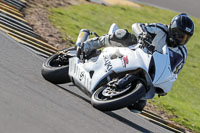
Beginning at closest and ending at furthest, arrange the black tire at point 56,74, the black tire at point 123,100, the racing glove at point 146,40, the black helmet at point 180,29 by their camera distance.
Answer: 1. the black tire at point 123,100
2. the racing glove at point 146,40
3. the black helmet at point 180,29
4. the black tire at point 56,74

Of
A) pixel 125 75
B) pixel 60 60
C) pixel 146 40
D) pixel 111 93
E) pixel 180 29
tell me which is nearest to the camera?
pixel 111 93

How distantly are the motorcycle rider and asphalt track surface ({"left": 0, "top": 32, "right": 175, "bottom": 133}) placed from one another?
28.7 inches

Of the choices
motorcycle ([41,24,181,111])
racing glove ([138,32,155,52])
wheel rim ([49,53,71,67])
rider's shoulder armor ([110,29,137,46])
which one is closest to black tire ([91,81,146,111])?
motorcycle ([41,24,181,111])

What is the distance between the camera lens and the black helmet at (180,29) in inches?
281

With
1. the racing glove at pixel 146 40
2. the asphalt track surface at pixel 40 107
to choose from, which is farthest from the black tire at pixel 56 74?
the racing glove at pixel 146 40

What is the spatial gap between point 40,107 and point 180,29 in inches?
102

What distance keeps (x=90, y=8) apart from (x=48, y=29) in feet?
16.8

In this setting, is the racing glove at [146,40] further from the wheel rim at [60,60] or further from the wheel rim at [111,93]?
the wheel rim at [60,60]

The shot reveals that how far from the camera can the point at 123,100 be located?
6324mm

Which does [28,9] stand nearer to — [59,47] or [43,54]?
[59,47]

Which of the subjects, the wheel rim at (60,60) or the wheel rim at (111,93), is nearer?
the wheel rim at (111,93)

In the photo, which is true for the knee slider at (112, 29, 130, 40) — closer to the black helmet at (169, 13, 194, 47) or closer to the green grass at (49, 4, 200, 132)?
the black helmet at (169, 13, 194, 47)

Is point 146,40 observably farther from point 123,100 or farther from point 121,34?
point 123,100

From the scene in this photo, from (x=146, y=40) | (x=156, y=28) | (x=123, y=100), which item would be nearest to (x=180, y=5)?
(x=156, y=28)
